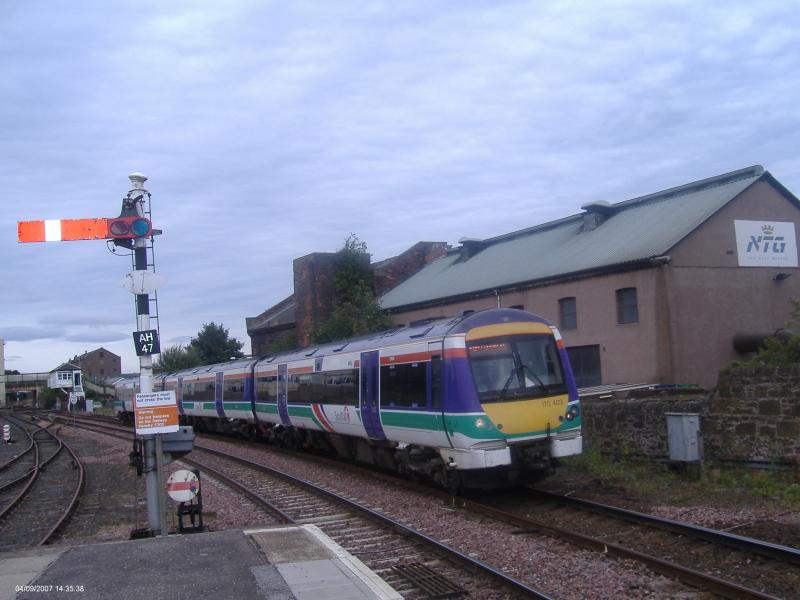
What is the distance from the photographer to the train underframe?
1145cm

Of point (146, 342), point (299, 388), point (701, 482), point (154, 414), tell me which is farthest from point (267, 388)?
point (701, 482)

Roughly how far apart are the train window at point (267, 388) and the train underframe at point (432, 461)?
1615 millimetres

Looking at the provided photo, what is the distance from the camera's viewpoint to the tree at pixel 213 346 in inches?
2355

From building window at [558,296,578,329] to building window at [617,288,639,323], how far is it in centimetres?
188

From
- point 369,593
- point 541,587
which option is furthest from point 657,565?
point 369,593

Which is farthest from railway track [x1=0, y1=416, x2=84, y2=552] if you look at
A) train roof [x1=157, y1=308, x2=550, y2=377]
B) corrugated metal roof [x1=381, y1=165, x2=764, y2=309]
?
corrugated metal roof [x1=381, y1=165, x2=764, y2=309]

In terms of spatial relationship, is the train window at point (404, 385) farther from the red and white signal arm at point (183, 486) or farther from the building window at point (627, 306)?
the building window at point (627, 306)

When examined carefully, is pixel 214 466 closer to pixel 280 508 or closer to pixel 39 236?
pixel 280 508

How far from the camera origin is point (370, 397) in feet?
48.1

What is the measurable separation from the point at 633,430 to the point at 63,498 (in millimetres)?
11344

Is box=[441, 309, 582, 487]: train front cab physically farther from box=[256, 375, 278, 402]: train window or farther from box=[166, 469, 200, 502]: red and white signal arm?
box=[256, 375, 278, 402]: train window

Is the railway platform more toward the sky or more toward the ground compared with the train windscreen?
more toward the ground

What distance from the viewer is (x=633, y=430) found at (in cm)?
1404

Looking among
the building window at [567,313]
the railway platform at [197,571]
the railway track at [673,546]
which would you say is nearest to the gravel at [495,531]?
the railway track at [673,546]
